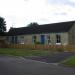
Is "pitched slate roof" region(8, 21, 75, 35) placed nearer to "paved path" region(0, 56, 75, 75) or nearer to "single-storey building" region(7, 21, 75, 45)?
"single-storey building" region(7, 21, 75, 45)

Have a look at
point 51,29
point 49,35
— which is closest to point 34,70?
point 49,35

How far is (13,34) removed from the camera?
205ft

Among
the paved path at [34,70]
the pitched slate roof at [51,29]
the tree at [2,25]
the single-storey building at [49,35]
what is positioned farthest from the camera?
the tree at [2,25]

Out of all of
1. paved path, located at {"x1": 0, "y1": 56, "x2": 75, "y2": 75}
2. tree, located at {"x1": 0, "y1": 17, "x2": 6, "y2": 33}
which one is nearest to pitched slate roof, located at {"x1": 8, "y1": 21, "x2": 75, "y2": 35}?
tree, located at {"x1": 0, "y1": 17, "x2": 6, "y2": 33}

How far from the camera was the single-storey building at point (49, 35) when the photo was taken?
4709 cm

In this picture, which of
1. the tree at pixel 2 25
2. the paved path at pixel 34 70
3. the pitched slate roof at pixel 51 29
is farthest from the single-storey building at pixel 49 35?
the paved path at pixel 34 70

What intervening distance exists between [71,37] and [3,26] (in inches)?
947

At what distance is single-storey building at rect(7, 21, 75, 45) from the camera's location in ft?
155

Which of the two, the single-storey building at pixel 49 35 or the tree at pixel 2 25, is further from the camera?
the tree at pixel 2 25

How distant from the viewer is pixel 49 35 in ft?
167

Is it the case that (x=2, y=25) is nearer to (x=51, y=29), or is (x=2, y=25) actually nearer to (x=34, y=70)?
(x=51, y=29)

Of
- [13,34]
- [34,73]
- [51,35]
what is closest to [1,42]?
[13,34]

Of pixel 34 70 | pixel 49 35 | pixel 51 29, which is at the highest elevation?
pixel 51 29

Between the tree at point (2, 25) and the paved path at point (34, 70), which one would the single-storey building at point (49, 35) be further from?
the paved path at point (34, 70)
